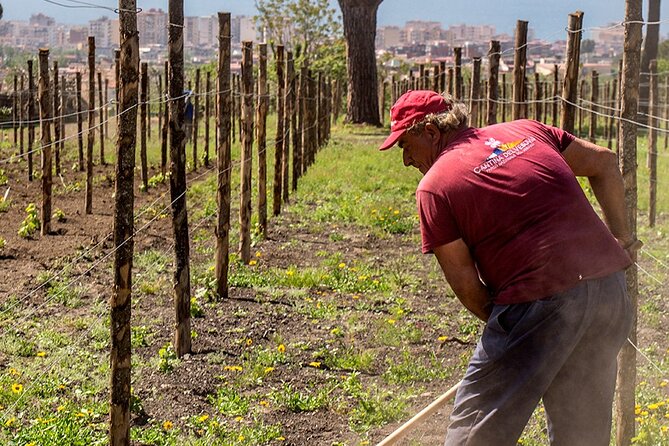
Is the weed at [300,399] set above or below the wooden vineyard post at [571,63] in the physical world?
below

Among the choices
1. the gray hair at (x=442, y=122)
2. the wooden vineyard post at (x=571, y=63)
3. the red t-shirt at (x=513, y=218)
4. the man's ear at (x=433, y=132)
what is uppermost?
the wooden vineyard post at (x=571, y=63)

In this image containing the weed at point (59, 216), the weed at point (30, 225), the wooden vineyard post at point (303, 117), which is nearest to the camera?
the weed at point (30, 225)

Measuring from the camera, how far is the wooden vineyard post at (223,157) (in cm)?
887

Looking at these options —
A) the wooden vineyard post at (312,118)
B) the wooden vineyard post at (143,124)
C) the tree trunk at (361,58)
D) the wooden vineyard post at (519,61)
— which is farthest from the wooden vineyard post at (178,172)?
the tree trunk at (361,58)

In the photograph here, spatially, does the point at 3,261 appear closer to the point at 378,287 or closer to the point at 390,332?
the point at 378,287

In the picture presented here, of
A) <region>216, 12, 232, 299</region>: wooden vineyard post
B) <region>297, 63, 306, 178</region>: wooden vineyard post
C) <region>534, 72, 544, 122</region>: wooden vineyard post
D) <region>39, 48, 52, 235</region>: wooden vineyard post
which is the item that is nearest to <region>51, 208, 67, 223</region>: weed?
<region>39, 48, 52, 235</region>: wooden vineyard post

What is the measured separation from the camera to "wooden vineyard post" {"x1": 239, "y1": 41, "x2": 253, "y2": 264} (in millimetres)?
10453

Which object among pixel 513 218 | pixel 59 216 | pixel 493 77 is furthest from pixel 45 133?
pixel 513 218

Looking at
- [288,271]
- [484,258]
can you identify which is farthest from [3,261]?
[484,258]

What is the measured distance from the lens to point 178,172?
23.8 ft

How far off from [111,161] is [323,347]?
1531cm

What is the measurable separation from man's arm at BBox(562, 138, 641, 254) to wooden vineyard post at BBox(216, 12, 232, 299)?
466 cm

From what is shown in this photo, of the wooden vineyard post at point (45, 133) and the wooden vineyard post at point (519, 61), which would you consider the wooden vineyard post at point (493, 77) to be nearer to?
the wooden vineyard post at point (519, 61)

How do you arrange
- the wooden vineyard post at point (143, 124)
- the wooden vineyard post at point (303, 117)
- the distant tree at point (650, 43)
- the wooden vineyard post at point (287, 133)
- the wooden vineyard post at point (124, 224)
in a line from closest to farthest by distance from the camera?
the wooden vineyard post at point (124, 224) < the wooden vineyard post at point (287, 133) < the wooden vineyard post at point (143, 124) < the wooden vineyard post at point (303, 117) < the distant tree at point (650, 43)
